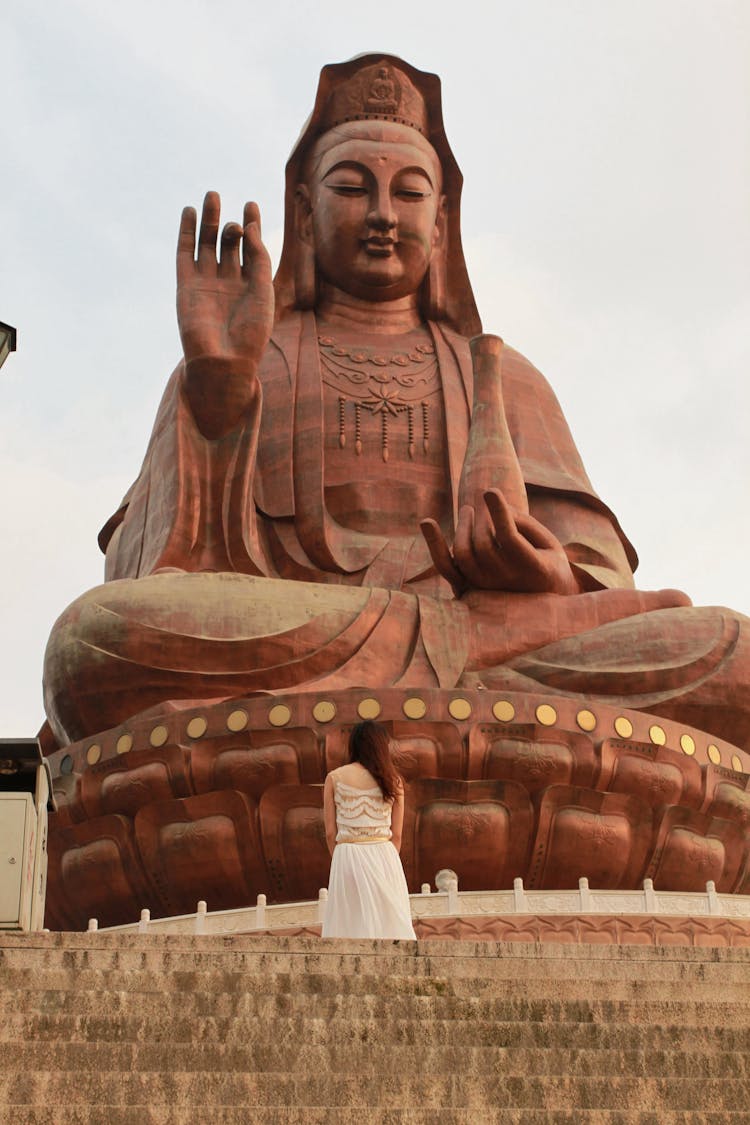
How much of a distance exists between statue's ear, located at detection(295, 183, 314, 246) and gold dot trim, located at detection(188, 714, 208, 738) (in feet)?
15.4

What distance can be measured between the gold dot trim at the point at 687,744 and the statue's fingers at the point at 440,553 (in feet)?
5.37

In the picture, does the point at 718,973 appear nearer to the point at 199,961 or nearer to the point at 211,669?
Answer: the point at 199,961

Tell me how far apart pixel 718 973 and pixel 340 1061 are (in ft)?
3.52

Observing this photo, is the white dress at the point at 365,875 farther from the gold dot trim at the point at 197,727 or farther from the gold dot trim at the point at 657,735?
the gold dot trim at the point at 657,735

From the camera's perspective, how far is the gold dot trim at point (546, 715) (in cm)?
1058

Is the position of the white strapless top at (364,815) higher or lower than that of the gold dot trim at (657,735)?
lower

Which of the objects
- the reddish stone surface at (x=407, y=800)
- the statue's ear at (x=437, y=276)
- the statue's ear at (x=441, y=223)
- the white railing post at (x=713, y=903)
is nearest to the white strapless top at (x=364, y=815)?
the white railing post at (x=713, y=903)

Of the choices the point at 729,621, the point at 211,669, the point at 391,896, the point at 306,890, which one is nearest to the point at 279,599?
the point at 211,669

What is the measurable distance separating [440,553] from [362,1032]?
6.91m

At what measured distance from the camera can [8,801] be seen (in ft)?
17.6

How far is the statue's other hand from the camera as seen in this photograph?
449 inches

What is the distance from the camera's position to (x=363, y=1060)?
4547 millimetres

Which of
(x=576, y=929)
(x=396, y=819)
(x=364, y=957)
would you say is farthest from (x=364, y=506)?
(x=364, y=957)

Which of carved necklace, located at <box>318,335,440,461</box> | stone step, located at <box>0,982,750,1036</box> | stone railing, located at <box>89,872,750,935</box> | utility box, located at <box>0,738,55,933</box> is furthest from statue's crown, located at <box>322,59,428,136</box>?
stone step, located at <box>0,982,750,1036</box>
